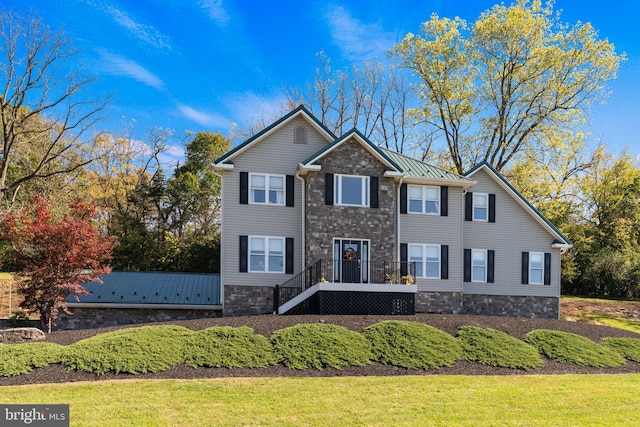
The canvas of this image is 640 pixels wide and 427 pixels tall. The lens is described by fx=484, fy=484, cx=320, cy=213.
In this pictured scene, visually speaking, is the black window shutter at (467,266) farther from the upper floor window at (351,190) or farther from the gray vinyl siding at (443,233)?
the upper floor window at (351,190)

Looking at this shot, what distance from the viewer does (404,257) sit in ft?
65.7

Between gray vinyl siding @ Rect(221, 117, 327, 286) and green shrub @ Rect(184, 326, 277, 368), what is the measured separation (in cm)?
545

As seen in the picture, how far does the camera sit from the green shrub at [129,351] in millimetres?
10695

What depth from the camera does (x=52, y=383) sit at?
9945 mm

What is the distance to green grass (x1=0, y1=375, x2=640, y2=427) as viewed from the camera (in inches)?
319

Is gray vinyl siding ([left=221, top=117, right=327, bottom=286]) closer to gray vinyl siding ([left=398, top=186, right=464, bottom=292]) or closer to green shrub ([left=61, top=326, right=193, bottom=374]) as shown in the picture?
gray vinyl siding ([left=398, top=186, right=464, bottom=292])

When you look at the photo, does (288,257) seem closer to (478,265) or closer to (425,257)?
(425,257)

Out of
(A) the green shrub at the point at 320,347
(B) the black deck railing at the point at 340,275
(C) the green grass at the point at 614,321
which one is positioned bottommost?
(C) the green grass at the point at 614,321

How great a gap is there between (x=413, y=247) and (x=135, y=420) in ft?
47.2

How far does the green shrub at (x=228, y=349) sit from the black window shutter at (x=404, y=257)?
28.2 feet

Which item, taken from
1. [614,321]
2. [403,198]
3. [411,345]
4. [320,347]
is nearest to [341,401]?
[320,347]

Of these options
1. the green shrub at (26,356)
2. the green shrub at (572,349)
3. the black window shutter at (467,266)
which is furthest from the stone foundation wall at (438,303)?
the green shrub at (26,356)

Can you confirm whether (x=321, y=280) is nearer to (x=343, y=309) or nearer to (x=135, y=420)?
(x=343, y=309)

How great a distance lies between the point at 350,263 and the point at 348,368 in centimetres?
740
